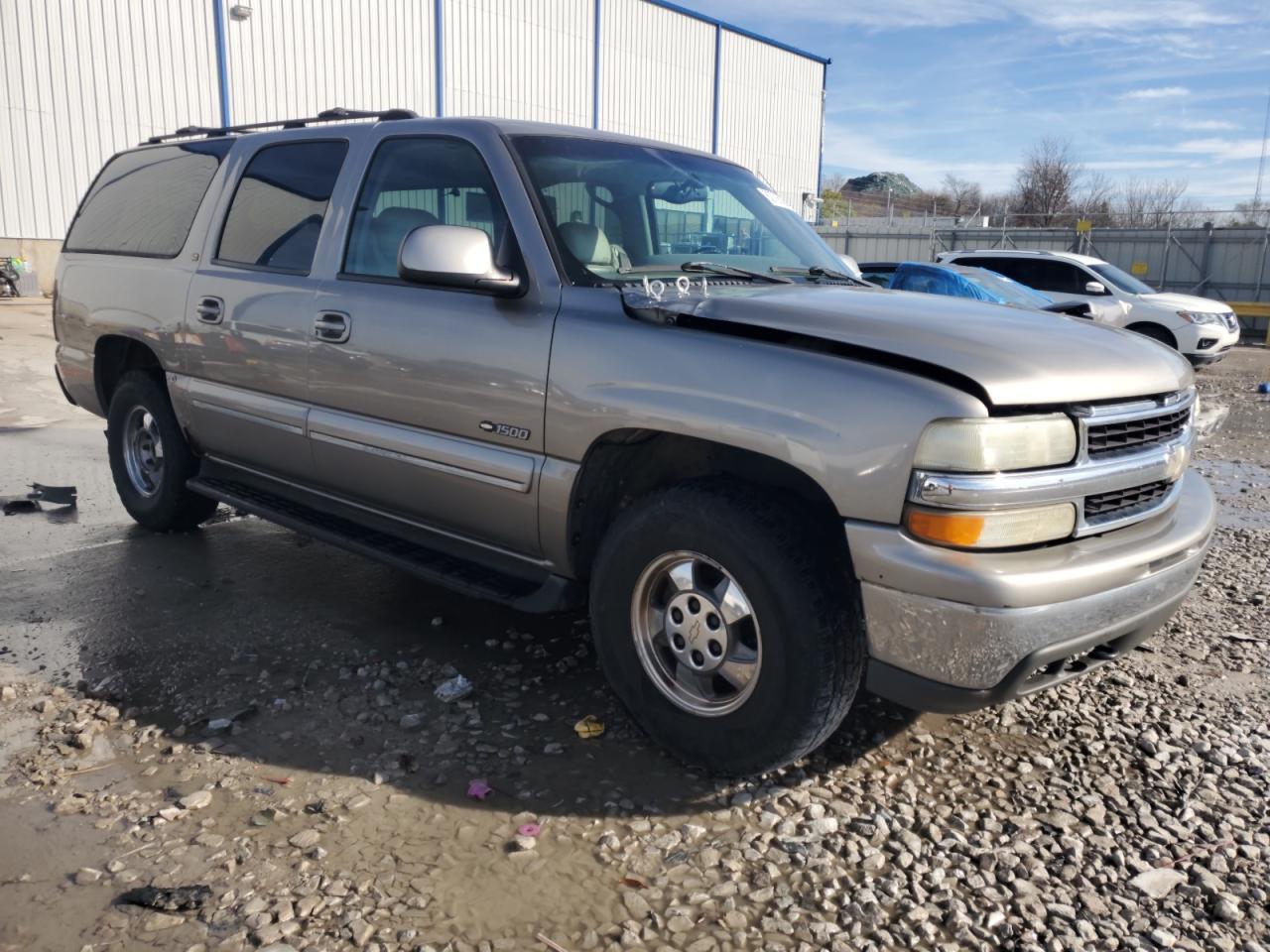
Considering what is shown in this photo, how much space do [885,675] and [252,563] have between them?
3561 mm

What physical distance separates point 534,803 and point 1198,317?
1437 centimetres

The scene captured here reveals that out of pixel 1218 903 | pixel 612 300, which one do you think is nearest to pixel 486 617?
pixel 612 300

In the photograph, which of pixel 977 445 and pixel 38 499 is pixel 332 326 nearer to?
pixel 977 445

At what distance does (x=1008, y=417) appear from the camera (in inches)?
97.4

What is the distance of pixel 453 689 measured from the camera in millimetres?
3568

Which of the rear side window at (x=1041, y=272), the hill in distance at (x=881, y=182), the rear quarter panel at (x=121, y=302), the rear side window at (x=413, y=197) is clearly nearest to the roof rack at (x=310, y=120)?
the rear side window at (x=413, y=197)

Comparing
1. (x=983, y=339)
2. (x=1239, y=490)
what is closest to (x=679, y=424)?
(x=983, y=339)

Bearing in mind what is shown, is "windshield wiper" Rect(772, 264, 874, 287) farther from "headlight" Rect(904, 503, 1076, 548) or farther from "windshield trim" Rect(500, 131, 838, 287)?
"headlight" Rect(904, 503, 1076, 548)

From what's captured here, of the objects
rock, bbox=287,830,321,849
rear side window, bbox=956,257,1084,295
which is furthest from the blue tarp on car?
rock, bbox=287,830,321,849

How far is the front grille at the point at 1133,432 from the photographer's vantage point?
8.85 ft

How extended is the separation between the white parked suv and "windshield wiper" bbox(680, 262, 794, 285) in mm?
A: 11495

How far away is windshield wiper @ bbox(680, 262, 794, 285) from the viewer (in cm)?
350

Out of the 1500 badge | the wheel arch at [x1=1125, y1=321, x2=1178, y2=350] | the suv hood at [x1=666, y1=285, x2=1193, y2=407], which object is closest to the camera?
the suv hood at [x1=666, y1=285, x2=1193, y2=407]

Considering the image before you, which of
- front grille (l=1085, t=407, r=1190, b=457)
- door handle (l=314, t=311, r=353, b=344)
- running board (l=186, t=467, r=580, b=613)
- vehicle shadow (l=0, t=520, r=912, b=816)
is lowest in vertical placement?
vehicle shadow (l=0, t=520, r=912, b=816)
